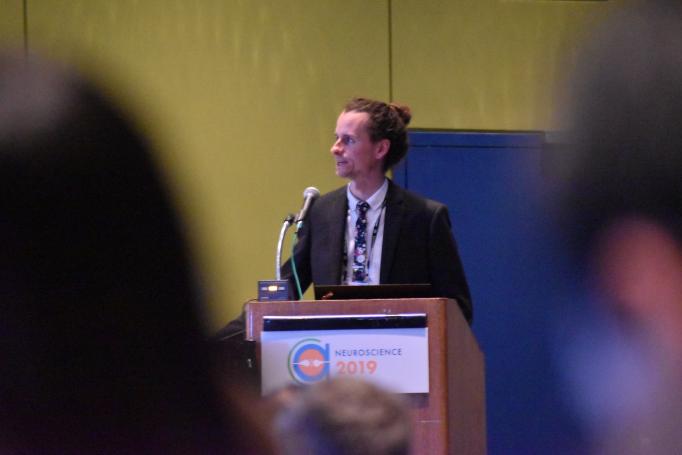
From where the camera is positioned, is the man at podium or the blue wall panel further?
the blue wall panel

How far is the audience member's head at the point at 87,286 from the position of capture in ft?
A: 1.77

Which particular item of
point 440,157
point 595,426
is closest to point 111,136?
point 595,426

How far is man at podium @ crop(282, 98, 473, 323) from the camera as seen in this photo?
3.54 metres

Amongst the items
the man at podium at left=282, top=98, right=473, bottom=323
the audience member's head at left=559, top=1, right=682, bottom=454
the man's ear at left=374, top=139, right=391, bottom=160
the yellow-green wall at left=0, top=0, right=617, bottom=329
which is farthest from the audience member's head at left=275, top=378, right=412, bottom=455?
the yellow-green wall at left=0, top=0, right=617, bottom=329

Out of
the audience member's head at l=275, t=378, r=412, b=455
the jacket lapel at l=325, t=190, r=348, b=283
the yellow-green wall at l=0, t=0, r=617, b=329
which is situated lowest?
the audience member's head at l=275, t=378, r=412, b=455

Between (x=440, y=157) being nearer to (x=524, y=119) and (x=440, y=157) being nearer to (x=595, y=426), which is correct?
(x=524, y=119)

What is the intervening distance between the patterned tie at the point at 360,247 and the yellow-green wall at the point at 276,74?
1.63 metres

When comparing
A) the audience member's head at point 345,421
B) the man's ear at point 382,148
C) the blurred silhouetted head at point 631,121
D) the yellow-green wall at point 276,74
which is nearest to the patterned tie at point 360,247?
the man's ear at point 382,148

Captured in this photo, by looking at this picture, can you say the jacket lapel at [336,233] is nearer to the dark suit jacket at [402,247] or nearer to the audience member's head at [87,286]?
the dark suit jacket at [402,247]

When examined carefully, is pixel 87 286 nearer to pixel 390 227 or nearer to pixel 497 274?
pixel 390 227

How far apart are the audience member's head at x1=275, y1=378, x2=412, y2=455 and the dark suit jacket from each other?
2.64 metres

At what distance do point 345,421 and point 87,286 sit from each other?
323 millimetres

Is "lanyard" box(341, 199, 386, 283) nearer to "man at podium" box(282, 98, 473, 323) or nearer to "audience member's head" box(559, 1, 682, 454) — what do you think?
"man at podium" box(282, 98, 473, 323)

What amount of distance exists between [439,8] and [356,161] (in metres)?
2.14
